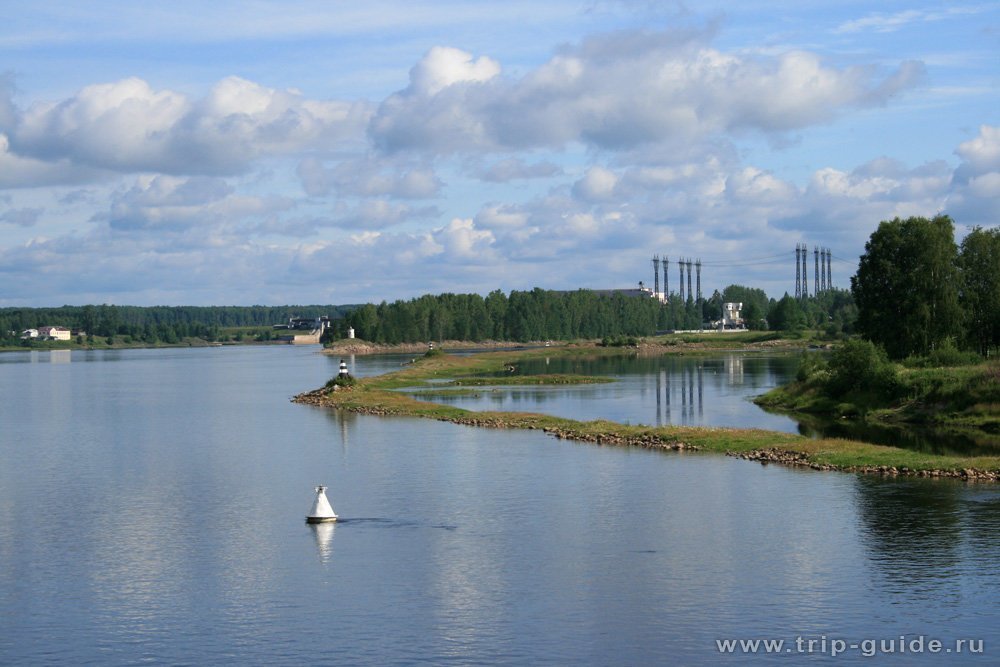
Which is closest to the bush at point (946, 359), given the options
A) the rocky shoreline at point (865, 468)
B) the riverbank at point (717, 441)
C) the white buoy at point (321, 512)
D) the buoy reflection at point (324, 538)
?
the riverbank at point (717, 441)

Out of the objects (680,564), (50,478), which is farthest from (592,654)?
(50,478)

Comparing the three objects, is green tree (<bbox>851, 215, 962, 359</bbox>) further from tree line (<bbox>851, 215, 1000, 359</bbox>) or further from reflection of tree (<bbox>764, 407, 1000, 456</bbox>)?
reflection of tree (<bbox>764, 407, 1000, 456</bbox>)

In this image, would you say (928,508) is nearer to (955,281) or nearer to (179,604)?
(179,604)

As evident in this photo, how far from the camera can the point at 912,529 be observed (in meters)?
40.6

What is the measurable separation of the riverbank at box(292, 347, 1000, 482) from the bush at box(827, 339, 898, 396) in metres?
22.1

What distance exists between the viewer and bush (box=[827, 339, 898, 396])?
87331 millimetres

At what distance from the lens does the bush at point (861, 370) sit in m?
87.3

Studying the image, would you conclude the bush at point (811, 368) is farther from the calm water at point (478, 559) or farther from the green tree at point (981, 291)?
the calm water at point (478, 559)

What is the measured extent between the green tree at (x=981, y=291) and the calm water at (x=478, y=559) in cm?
5625

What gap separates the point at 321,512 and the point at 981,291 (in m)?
82.2

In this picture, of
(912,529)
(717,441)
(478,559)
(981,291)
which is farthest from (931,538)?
(981,291)

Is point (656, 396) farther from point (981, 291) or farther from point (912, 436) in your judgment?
point (912, 436)

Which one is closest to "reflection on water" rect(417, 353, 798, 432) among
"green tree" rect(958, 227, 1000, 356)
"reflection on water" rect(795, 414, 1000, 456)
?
A: "reflection on water" rect(795, 414, 1000, 456)

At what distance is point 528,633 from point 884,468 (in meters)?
31.5
